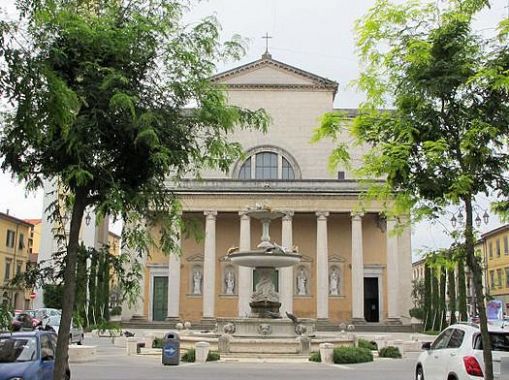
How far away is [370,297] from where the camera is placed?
5719 cm

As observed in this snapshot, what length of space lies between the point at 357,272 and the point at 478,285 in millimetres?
43930

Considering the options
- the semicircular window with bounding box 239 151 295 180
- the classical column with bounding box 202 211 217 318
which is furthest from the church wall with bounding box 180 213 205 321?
the semicircular window with bounding box 239 151 295 180

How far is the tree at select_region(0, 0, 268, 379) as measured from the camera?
850cm

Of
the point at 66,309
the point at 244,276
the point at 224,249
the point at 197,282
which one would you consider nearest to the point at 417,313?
the point at 244,276

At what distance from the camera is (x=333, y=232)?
58281 millimetres

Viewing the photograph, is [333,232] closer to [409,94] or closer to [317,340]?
[317,340]

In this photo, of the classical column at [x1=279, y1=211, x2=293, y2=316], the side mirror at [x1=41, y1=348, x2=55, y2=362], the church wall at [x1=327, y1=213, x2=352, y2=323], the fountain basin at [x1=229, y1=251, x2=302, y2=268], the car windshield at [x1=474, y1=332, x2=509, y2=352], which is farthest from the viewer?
the church wall at [x1=327, y1=213, x2=352, y2=323]

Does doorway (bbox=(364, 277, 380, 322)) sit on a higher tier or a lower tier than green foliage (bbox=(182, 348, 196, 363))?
higher

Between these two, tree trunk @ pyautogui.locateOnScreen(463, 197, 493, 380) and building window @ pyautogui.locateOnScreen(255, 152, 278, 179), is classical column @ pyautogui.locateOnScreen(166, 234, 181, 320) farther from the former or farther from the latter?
tree trunk @ pyautogui.locateOnScreen(463, 197, 493, 380)

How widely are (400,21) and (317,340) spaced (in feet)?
59.9

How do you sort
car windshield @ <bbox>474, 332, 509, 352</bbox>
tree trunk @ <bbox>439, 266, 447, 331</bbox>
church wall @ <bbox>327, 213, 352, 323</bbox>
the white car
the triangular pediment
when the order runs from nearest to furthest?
the white car → car windshield @ <bbox>474, 332, 509, 352</bbox> → tree trunk @ <bbox>439, 266, 447, 331</bbox> → church wall @ <bbox>327, 213, 352, 323</bbox> → the triangular pediment

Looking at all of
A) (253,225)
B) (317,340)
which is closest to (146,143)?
(317,340)

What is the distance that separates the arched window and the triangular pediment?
6750 millimetres

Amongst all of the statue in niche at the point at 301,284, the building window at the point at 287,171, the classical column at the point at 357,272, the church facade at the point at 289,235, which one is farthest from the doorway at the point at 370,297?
the building window at the point at 287,171
